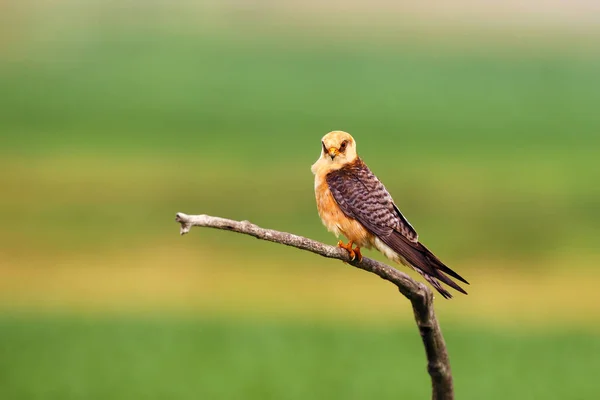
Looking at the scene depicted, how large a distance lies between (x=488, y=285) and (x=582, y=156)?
10397 millimetres

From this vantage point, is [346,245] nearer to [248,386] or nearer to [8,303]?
[248,386]

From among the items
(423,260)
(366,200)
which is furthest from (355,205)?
(423,260)

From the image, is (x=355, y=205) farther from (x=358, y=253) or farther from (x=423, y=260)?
(x=423, y=260)

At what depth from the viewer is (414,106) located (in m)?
27.7

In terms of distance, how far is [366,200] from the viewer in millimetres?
4824

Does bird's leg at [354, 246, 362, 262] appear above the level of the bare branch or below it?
above

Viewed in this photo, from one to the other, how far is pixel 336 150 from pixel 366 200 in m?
0.37

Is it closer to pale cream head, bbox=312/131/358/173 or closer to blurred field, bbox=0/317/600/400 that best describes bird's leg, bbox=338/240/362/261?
pale cream head, bbox=312/131/358/173

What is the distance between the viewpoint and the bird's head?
456 centimetres

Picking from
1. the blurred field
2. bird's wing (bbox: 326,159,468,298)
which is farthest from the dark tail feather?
the blurred field

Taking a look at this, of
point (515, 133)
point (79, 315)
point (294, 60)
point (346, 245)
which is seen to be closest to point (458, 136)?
point (515, 133)

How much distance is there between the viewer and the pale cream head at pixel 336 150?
4.56 m

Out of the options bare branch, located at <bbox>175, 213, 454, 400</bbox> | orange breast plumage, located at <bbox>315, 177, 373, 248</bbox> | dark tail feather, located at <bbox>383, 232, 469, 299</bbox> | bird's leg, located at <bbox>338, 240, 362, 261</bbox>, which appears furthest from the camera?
orange breast plumage, located at <bbox>315, 177, 373, 248</bbox>

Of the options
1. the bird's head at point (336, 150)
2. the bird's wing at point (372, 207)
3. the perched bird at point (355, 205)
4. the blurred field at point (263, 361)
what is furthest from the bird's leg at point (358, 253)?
the blurred field at point (263, 361)
